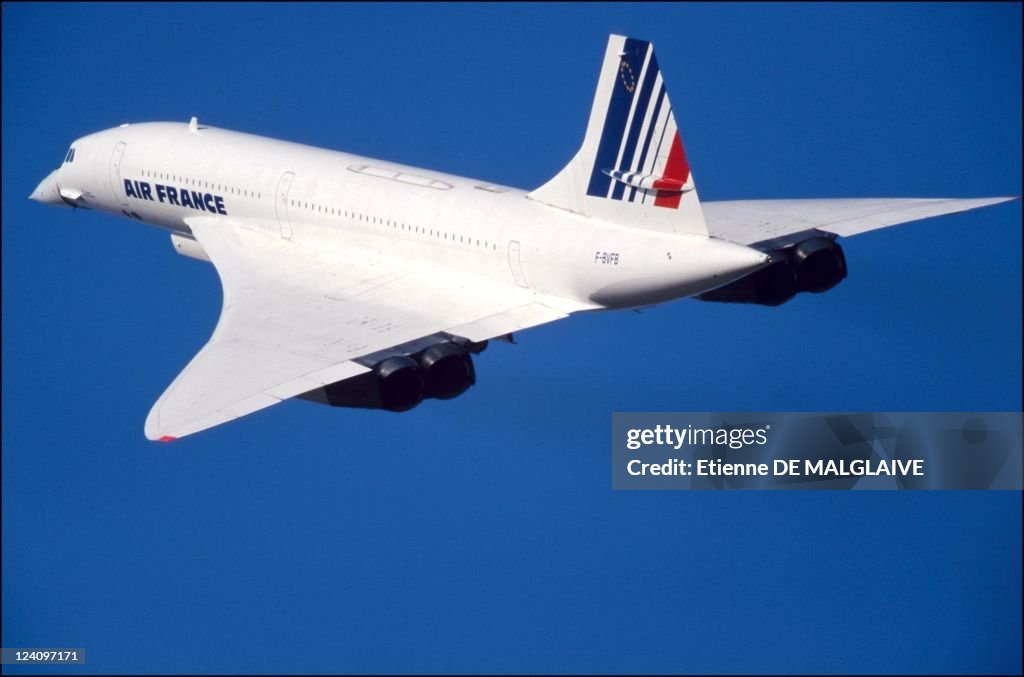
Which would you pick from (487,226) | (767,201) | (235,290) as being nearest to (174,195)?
(235,290)

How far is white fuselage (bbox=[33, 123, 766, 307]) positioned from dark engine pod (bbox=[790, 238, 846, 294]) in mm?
3105

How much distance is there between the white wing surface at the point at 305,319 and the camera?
972 inches

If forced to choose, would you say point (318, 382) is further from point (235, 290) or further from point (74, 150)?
point (74, 150)

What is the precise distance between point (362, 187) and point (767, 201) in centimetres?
658

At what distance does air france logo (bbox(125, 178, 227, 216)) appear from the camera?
31828mm

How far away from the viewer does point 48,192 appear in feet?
117

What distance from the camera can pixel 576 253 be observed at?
26.6 meters

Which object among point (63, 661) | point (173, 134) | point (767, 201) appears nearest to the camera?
→ point (63, 661)

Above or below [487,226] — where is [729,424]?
below

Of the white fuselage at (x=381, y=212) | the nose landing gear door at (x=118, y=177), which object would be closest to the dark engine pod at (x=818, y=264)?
the white fuselage at (x=381, y=212)

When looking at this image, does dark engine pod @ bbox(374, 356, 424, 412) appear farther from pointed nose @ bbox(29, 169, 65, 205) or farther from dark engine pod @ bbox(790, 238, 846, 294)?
pointed nose @ bbox(29, 169, 65, 205)

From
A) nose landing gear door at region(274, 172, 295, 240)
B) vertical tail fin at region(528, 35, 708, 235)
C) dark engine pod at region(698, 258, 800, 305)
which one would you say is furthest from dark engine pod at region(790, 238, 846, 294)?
nose landing gear door at region(274, 172, 295, 240)

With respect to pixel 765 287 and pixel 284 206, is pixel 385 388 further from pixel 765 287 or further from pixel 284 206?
pixel 765 287

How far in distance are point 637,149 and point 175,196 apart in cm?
1012
